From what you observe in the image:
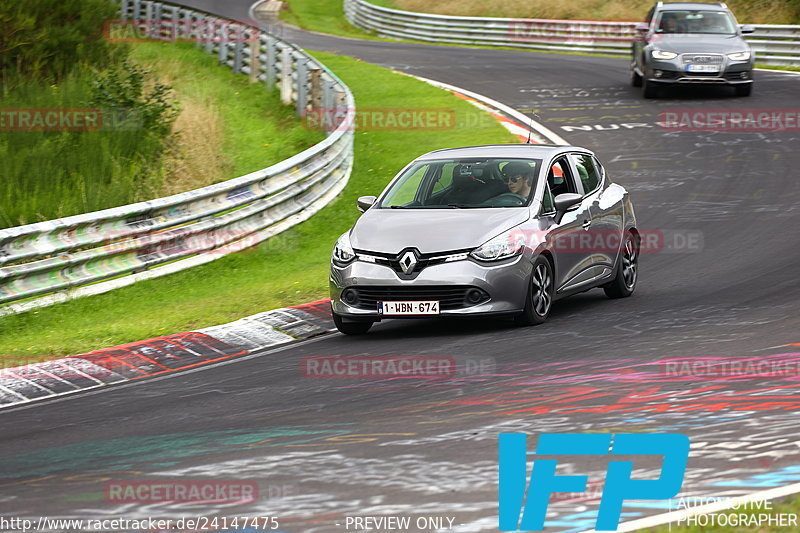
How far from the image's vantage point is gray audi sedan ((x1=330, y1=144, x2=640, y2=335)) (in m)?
10.6

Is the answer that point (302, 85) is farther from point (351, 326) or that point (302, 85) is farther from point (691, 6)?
point (351, 326)

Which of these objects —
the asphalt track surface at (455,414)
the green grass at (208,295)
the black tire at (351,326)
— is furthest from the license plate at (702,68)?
the black tire at (351,326)

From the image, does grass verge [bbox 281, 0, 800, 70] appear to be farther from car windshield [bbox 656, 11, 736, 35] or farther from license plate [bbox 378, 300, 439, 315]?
license plate [bbox 378, 300, 439, 315]

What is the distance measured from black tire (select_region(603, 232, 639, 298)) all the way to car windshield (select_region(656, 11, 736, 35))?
13.8m

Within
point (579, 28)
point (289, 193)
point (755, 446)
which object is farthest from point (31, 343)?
point (579, 28)

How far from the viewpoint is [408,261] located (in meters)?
10.6

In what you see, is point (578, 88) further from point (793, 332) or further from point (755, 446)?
point (755, 446)

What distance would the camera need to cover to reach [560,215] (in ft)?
38.0

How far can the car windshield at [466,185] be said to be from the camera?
1152 cm

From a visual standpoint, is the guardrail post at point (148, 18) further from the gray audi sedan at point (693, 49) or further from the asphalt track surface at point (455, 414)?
the asphalt track surface at point (455, 414)

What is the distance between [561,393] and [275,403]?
1920mm

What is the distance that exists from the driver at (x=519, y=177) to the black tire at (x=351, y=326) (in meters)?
1.83

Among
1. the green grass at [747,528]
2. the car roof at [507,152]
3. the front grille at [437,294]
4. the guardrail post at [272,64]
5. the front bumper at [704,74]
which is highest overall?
the green grass at [747,528]

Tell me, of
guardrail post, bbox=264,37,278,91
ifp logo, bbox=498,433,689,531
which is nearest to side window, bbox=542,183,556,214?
ifp logo, bbox=498,433,689,531
